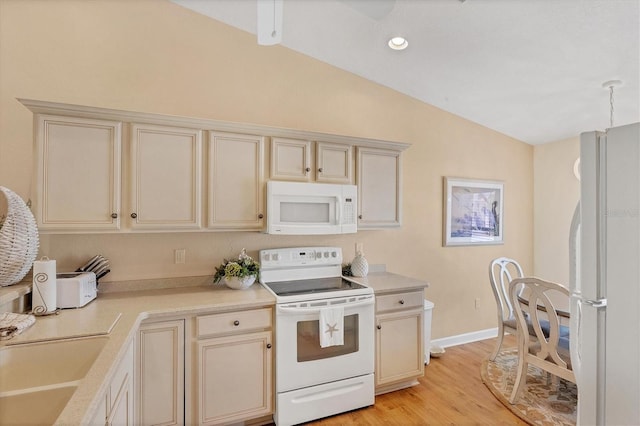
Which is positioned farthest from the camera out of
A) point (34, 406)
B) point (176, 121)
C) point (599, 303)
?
point (176, 121)

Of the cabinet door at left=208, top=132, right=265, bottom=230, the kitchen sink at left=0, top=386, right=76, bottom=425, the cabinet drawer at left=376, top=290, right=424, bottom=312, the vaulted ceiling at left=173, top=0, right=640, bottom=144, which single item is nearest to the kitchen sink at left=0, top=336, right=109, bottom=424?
the kitchen sink at left=0, top=386, right=76, bottom=425

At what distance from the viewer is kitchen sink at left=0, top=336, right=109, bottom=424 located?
1.14m

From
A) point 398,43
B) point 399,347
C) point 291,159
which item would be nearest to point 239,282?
point 291,159

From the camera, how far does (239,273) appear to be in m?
2.39

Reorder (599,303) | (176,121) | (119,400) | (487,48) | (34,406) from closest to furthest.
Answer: (34,406) < (599,303) < (119,400) < (176,121) < (487,48)

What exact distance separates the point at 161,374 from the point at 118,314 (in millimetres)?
464

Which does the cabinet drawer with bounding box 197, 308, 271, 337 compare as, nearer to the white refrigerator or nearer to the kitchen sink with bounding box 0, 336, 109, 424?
the kitchen sink with bounding box 0, 336, 109, 424

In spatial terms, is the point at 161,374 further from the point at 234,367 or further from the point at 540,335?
the point at 540,335

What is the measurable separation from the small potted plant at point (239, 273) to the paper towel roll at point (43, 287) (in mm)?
991

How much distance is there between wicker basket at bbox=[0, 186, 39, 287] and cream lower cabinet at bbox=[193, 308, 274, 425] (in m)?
1.02

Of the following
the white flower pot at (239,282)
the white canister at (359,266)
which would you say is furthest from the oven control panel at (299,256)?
the white flower pot at (239,282)

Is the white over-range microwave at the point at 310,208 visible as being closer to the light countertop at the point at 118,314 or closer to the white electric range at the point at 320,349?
the white electric range at the point at 320,349

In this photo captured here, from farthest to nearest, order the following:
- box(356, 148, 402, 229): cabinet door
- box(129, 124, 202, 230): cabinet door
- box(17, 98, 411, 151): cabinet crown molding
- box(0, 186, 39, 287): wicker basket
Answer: box(356, 148, 402, 229): cabinet door < box(129, 124, 202, 230): cabinet door < box(17, 98, 411, 151): cabinet crown molding < box(0, 186, 39, 287): wicker basket

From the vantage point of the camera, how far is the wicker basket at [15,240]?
1730 millimetres
